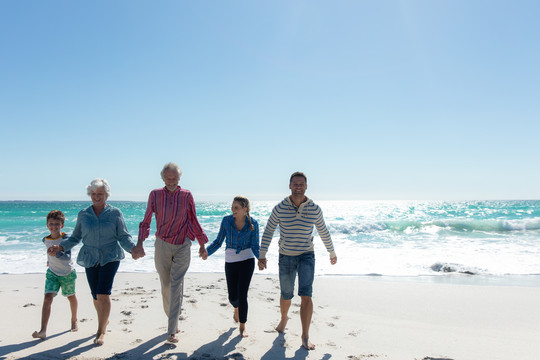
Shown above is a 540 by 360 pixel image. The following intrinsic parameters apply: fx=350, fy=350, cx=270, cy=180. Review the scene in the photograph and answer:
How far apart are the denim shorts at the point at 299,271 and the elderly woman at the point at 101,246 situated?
1.63 metres

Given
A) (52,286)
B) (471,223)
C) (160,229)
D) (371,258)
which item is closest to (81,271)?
(52,286)

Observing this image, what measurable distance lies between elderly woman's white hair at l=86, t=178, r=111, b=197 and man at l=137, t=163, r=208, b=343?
47cm

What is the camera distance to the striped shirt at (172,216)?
3932 millimetres

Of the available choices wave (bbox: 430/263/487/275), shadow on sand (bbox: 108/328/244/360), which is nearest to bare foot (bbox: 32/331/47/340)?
shadow on sand (bbox: 108/328/244/360)

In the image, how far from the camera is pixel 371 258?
11.3 metres

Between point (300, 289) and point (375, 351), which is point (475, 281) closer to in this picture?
point (375, 351)

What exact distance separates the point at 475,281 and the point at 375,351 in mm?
5541

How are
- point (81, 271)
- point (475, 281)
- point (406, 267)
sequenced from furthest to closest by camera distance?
point (406, 267) → point (81, 271) → point (475, 281)

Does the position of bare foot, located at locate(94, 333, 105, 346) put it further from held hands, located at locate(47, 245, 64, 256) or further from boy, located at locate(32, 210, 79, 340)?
held hands, located at locate(47, 245, 64, 256)

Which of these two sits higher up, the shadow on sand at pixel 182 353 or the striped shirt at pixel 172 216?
the striped shirt at pixel 172 216

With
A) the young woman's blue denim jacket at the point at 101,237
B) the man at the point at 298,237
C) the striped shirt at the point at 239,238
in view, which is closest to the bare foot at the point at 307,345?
the man at the point at 298,237

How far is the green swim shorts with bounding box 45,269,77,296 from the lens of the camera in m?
4.04

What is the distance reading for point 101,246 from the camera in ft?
12.2

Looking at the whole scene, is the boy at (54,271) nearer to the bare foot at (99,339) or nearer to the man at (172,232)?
the bare foot at (99,339)
